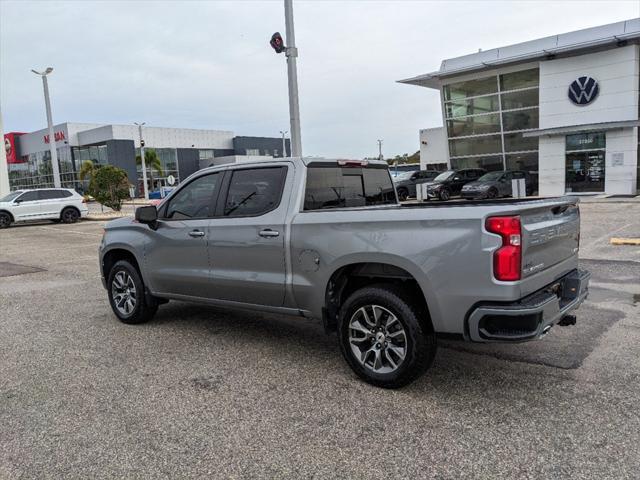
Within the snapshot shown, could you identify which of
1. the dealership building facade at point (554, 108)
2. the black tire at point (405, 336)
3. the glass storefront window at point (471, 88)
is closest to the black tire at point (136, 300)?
the black tire at point (405, 336)

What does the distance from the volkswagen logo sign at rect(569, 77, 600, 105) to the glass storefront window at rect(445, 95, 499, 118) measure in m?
4.35

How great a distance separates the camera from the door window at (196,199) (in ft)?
17.2

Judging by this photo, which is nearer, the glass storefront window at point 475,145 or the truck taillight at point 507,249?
the truck taillight at point 507,249

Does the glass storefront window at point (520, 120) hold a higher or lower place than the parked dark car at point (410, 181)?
higher

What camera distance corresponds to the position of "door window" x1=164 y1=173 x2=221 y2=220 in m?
5.25

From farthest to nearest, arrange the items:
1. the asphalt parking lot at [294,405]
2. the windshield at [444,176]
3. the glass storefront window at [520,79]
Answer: the glass storefront window at [520,79]
the windshield at [444,176]
the asphalt parking lot at [294,405]

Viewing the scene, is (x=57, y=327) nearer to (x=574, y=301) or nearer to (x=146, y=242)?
(x=146, y=242)

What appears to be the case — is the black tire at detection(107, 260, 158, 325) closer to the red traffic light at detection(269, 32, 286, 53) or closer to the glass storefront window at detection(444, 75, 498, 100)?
the red traffic light at detection(269, 32, 286, 53)

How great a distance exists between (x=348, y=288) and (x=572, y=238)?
192 centimetres

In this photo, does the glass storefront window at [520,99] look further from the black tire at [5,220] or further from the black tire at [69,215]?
the black tire at [5,220]

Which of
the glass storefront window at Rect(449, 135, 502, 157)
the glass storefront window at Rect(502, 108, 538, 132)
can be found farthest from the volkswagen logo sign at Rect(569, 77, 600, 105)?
the glass storefront window at Rect(449, 135, 502, 157)

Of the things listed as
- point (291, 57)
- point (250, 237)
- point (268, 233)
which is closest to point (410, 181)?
point (291, 57)

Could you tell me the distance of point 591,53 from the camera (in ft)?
81.8

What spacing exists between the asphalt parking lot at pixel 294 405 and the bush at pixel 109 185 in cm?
2158
